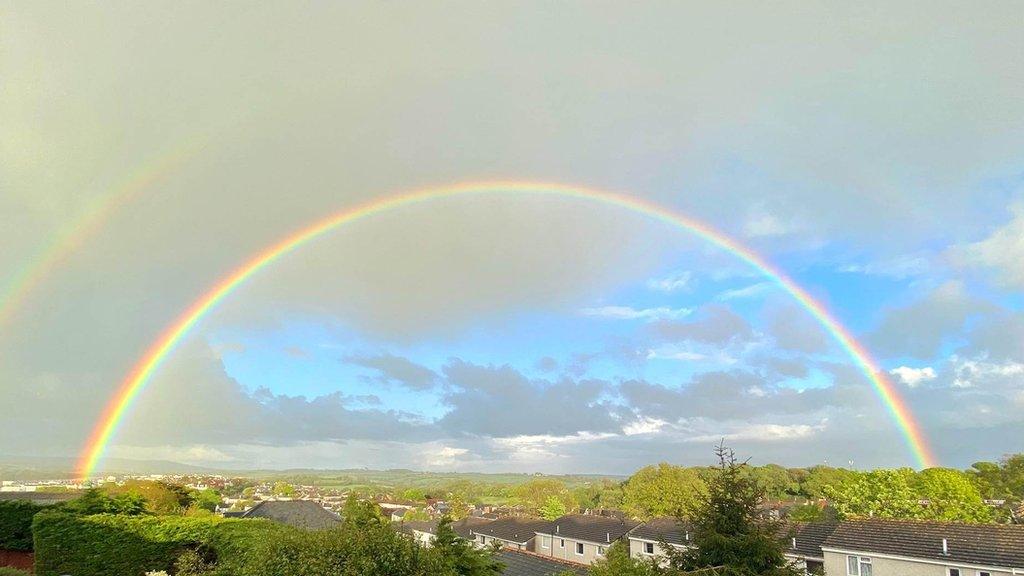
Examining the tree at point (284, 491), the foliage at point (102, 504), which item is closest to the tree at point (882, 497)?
the foliage at point (102, 504)

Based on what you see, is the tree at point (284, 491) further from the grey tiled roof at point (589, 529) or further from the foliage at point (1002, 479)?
the foliage at point (1002, 479)

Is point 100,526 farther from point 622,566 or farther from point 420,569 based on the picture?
point 622,566

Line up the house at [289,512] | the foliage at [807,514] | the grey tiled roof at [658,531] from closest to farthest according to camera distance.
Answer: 1. the house at [289,512]
2. the grey tiled roof at [658,531]
3. the foliage at [807,514]

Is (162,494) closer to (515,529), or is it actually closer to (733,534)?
(733,534)

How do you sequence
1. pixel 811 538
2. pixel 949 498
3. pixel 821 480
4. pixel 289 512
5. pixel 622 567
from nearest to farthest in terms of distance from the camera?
pixel 622 567
pixel 811 538
pixel 289 512
pixel 949 498
pixel 821 480

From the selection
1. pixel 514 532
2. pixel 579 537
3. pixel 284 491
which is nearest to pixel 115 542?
pixel 579 537

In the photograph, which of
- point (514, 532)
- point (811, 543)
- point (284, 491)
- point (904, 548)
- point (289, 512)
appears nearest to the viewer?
point (904, 548)
